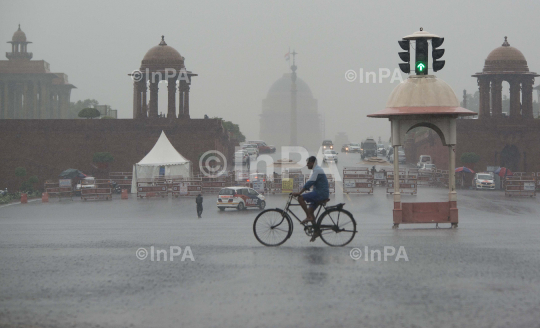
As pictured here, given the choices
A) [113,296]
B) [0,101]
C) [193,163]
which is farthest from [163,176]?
[0,101]

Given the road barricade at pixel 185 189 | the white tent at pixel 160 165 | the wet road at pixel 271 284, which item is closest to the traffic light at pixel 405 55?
the wet road at pixel 271 284

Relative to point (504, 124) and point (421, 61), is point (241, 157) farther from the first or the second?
point (421, 61)

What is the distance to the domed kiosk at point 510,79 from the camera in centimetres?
7050

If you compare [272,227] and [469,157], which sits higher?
[469,157]

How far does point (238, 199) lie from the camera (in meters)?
36.0

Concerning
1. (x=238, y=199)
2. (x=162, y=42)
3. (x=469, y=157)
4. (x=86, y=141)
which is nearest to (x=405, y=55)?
(x=238, y=199)

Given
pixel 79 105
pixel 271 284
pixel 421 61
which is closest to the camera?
pixel 271 284

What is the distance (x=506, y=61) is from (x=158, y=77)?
34210 mm

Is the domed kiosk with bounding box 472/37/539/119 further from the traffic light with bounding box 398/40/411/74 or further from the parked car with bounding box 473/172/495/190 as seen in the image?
the traffic light with bounding box 398/40/411/74

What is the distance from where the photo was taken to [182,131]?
2672 inches

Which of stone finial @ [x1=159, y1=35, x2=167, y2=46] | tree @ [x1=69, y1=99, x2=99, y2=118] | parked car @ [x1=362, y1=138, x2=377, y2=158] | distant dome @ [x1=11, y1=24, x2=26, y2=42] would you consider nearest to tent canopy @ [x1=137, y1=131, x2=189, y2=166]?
stone finial @ [x1=159, y1=35, x2=167, y2=46]

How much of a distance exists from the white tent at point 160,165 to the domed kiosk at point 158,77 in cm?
1694

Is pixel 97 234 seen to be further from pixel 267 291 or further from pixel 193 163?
pixel 193 163

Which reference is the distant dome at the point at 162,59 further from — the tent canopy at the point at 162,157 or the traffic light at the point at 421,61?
the traffic light at the point at 421,61
